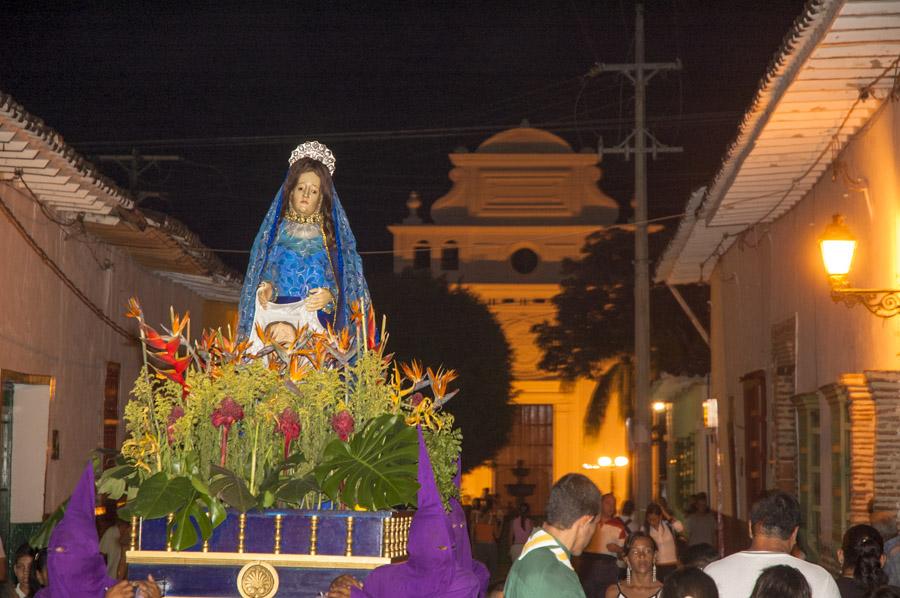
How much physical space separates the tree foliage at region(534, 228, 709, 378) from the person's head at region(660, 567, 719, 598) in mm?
25341

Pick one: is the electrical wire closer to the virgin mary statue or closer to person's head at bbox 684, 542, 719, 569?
the virgin mary statue

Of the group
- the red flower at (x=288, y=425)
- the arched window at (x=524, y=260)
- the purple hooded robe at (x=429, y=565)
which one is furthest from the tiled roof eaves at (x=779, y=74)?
the arched window at (x=524, y=260)

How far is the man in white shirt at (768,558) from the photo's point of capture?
5.59m

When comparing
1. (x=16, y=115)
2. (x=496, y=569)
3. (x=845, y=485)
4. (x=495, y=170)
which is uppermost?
(x=495, y=170)

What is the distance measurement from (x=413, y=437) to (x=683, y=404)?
2896cm

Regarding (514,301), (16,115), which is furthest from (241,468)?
(514,301)

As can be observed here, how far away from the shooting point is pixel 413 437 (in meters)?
5.82

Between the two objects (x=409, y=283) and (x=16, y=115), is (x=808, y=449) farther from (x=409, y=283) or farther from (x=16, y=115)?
(x=409, y=283)

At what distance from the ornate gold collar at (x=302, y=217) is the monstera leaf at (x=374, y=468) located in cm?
299

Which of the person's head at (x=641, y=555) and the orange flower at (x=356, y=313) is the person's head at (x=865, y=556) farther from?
the orange flower at (x=356, y=313)

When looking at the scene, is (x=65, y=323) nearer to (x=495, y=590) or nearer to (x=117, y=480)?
(x=495, y=590)

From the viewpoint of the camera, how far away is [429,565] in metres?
5.30

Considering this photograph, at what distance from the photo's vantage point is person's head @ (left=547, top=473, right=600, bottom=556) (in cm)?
509

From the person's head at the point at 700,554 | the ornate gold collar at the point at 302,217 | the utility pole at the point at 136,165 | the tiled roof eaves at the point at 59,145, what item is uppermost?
the utility pole at the point at 136,165
